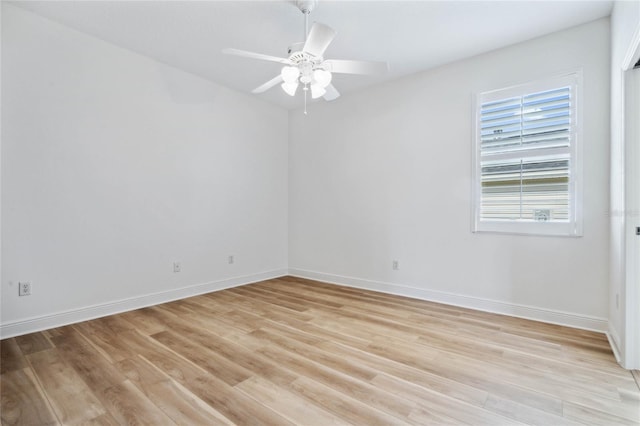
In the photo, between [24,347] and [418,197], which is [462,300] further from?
[24,347]

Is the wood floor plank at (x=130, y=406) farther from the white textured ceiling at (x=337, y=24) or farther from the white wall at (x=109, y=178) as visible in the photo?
the white textured ceiling at (x=337, y=24)

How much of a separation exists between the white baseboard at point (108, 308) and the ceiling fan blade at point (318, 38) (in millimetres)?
2998

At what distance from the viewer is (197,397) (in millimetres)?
1698

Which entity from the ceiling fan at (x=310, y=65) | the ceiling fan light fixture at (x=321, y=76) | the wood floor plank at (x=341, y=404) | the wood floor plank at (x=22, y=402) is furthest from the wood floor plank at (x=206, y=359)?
the ceiling fan light fixture at (x=321, y=76)

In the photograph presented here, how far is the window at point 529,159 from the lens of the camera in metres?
2.78

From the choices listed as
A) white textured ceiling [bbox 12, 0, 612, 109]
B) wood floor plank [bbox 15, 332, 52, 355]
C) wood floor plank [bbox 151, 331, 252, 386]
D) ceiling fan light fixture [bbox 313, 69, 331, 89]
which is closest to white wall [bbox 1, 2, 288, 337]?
wood floor plank [bbox 15, 332, 52, 355]

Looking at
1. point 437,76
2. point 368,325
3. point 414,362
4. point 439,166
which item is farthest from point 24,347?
point 437,76

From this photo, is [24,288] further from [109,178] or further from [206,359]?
[206,359]

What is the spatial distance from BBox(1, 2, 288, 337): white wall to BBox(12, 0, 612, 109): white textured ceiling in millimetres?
351

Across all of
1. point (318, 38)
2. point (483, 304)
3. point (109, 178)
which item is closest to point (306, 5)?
point (318, 38)

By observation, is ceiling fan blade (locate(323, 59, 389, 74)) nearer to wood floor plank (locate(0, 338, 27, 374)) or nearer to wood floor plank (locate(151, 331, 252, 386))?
wood floor plank (locate(151, 331, 252, 386))

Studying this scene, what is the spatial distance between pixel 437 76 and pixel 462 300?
2543 millimetres

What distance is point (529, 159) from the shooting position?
297 centimetres

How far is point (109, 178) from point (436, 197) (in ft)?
11.5
